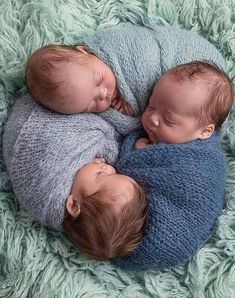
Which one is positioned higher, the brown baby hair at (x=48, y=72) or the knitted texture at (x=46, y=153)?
Answer: the brown baby hair at (x=48, y=72)

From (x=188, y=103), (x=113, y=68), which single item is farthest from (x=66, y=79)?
(x=188, y=103)

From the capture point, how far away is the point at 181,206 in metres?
1.21

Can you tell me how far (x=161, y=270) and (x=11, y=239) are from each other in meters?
0.30

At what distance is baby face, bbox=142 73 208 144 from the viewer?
124 centimetres

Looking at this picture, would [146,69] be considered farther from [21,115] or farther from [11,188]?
[11,188]

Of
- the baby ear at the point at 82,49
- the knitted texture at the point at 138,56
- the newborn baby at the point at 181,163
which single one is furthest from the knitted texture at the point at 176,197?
the baby ear at the point at 82,49

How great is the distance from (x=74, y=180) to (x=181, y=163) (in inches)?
8.2

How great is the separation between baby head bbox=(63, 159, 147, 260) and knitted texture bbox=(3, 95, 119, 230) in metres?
0.03

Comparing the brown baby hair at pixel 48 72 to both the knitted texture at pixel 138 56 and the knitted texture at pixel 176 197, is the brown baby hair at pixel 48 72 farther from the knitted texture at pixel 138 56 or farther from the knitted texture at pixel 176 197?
the knitted texture at pixel 176 197

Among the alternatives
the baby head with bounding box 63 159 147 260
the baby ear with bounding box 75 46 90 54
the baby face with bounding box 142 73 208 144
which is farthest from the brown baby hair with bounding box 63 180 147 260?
the baby ear with bounding box 75 46 90 54

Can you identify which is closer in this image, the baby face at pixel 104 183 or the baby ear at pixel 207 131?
the baby face at pixel 104 183

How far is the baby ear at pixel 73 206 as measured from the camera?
1188 millimetres

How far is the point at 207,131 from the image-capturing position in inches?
50.1

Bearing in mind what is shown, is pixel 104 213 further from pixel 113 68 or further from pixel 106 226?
pixel 113 68
